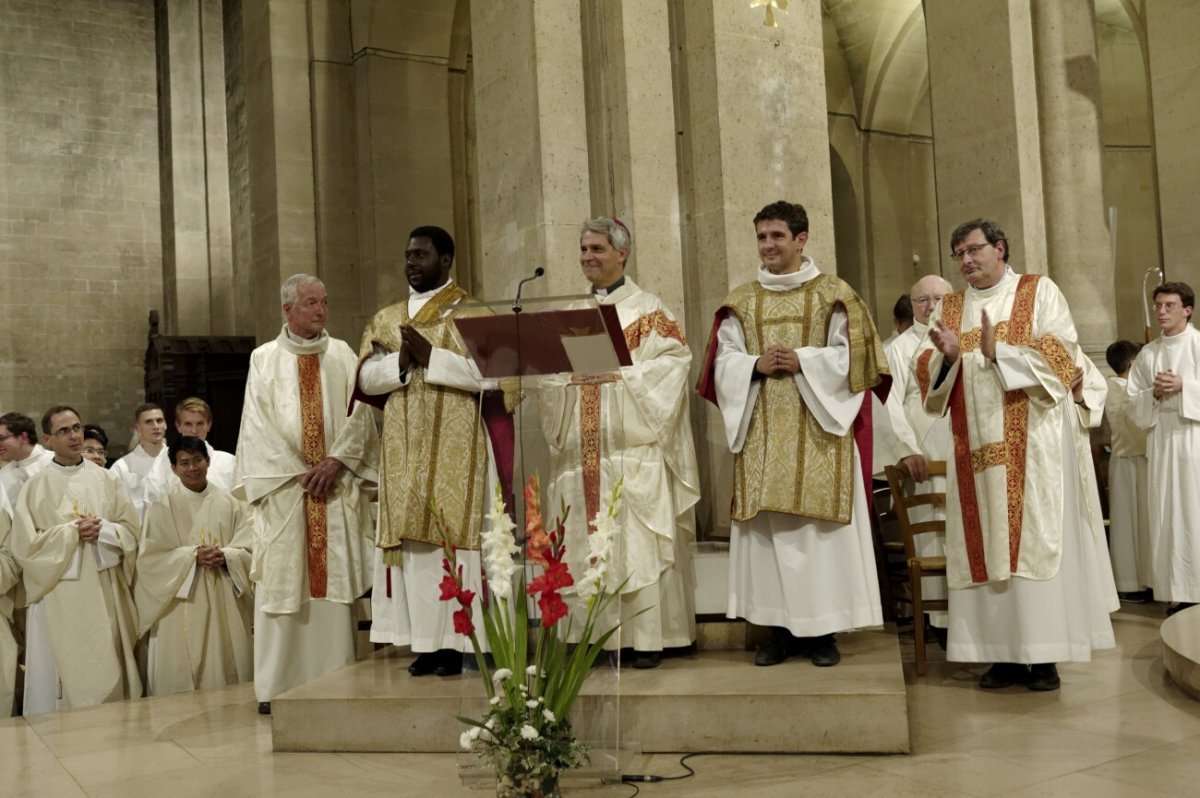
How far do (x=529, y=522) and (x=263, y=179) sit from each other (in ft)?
23.4

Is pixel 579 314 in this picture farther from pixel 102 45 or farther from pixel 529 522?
pixel 102 45

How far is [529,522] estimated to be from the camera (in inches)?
145

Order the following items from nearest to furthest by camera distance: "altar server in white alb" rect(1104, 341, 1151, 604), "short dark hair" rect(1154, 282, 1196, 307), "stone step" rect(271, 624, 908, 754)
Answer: "stone step" rect(271, 624, 908, 754), "short dark hair" rect(1154, 282, 1196, 307), "altar server in white alb" rect(1104, 341, 1151, 604)

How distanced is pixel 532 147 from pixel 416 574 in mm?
2263

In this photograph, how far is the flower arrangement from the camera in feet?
11.7

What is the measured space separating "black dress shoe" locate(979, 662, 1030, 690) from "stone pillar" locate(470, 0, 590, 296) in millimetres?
2596

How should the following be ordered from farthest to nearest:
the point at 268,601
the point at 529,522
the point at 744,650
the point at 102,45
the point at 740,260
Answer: the point at 102,45, the point at 740,260, the point at 268,601, the point at 744,650, the point at 529,522

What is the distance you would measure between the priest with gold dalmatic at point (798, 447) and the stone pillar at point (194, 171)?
12.1 metres

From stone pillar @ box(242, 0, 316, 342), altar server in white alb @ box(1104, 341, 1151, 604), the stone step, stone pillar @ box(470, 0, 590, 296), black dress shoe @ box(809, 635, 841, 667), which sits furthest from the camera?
stone pillar @ box(242, 0, 316, 342)

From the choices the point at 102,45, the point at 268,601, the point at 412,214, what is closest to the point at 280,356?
the point at 268,601

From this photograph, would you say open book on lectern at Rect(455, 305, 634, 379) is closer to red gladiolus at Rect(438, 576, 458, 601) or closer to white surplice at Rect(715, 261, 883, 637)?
red gladiolus at Rect(438, 576, 458, 601)

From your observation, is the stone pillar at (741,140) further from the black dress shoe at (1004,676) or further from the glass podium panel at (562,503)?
the glass podium panel at (562,503)

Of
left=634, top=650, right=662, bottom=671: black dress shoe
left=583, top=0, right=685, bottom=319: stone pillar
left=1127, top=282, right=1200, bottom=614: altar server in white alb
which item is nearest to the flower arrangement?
left=634, top=650, right=662, bottom=671: black dress shoe

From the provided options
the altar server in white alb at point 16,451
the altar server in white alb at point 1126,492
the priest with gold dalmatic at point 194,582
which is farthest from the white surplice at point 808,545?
the altar server in white alb at point 16,451
